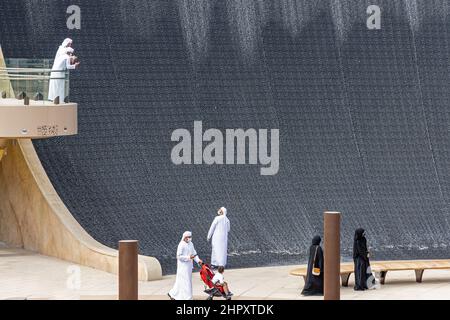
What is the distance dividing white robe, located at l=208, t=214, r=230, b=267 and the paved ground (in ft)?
1.16

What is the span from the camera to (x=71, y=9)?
1208 inches

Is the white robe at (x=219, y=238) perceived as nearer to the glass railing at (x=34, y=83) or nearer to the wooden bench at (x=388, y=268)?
the wooden bench at (x=388, y=268)

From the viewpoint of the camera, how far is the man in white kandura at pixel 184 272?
22547 mm

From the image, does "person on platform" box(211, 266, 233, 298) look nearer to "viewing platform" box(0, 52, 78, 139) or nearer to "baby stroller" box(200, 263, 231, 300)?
"baby stroller" box(200, 263, 231, 300)

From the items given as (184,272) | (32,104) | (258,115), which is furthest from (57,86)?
(258,115)

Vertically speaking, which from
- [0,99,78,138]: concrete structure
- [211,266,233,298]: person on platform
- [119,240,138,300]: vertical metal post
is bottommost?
[211,266,233,298]: person on platform

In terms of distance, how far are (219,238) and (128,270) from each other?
5.54 m

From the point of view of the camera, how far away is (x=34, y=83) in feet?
83.7

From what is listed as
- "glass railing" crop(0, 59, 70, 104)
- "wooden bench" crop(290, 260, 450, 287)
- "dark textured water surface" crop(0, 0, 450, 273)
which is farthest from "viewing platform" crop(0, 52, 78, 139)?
"wooden bench" crop(290, 260, 450, 287)

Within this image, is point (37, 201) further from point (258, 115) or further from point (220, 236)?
point (258, 115)

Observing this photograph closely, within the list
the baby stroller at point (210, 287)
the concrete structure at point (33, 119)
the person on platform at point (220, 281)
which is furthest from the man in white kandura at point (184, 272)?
the concrete structure at point (33, 119)

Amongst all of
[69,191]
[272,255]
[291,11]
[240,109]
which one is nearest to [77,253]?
[69,191]

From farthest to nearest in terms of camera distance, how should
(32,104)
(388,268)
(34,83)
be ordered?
(34,83) → (32,104) → (388,268)

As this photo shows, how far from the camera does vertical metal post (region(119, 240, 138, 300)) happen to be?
786 inches
